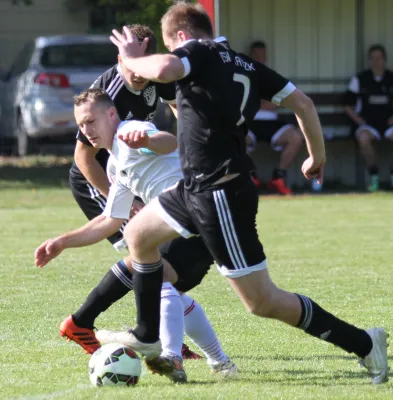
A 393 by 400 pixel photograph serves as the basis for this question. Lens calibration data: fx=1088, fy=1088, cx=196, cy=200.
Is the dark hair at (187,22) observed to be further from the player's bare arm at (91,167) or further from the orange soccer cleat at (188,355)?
the orange soccer cleat at (188,355)

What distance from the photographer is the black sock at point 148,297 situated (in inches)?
208

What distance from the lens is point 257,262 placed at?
5062mm

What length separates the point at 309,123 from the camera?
205 inches

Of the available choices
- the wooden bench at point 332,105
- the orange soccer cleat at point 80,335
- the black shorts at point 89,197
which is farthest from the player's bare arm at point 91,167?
the wooden bench at point 332,105

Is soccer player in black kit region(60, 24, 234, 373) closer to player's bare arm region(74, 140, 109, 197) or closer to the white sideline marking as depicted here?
player's bare arm region(74, 140, 109, 197)

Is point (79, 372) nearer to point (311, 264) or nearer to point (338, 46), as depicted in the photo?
point (311, 264)

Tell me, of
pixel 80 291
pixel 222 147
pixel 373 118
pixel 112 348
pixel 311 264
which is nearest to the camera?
pixel 222 147

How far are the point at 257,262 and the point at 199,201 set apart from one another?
0.39 metres

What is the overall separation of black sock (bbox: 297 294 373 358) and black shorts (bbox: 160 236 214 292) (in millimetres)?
743

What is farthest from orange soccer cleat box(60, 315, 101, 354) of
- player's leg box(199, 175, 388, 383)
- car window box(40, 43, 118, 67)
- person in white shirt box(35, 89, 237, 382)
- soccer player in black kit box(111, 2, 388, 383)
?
car window box(40, 43, 118, 67)

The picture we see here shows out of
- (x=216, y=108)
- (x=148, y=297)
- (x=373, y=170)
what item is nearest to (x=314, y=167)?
(x=216, y=108)

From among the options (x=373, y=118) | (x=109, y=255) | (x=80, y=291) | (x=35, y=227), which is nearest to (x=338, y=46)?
(x=373, y=118)

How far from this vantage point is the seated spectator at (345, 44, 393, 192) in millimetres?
16203

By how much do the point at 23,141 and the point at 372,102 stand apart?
6.54 metres
